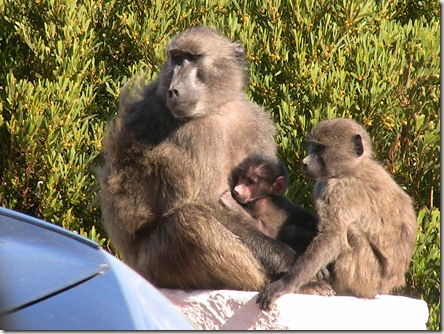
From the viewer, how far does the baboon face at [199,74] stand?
17.4 ft

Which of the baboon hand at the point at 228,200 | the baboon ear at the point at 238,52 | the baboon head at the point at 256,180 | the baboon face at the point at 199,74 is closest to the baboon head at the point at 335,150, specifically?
the baboon head at the point at 256,180

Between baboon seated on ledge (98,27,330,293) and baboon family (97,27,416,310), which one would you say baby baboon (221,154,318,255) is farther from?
baboon seated on ledge (98,27,330,293)

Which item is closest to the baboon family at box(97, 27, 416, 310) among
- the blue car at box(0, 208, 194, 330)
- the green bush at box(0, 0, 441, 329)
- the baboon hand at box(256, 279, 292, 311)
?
the baboon hand at box(256, 279, 292, 311)

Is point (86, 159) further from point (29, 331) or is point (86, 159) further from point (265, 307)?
point (29, 331)

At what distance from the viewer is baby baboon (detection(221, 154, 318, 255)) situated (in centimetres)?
541

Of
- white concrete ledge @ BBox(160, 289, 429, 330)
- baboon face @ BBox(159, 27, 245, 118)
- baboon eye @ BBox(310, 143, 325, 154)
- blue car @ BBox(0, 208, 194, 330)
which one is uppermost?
blue car @ BBox(0, 208, 194, 330)

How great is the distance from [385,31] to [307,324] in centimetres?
335

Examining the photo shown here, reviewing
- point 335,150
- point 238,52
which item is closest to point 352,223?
point 335,150

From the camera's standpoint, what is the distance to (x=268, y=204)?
5.46m

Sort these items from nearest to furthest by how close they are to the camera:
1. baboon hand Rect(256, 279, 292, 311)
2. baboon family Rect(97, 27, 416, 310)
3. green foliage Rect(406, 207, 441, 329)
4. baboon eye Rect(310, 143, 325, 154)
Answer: baboon hand Rect(256, 279, 292, 311)
baboon family Rect(97, 27, 416, 310)
baboon eye Rect(310, 143, 325, 154)
green foliage Rect(406, 207, 441, 329)

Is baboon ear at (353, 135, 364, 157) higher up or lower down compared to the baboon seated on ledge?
higher up

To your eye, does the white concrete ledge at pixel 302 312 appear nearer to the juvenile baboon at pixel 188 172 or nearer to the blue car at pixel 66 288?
the juvenile baboon at pixel 188 172

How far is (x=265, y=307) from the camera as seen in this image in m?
4.80

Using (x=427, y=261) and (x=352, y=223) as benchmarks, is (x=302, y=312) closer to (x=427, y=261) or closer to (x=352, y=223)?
(x=352, y=223)
